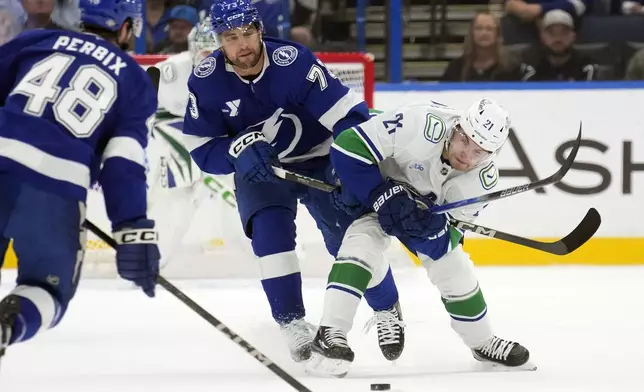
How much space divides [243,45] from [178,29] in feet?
7.23

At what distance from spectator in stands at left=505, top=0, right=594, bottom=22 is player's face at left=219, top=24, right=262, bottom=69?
7.91 ft

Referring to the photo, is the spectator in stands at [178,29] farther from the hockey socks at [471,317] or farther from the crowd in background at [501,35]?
the hockey socks at [471,317]

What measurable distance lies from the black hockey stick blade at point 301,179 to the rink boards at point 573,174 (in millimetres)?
1818

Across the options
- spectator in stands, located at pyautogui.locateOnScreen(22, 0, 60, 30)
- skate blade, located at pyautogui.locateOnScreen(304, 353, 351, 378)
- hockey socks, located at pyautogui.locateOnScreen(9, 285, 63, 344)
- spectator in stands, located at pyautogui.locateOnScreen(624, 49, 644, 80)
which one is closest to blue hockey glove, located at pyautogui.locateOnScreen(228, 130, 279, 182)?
skate blade, located at pyautogui.locateOnScreen(304, 353, 351, 378)

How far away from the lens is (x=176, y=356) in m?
3.44

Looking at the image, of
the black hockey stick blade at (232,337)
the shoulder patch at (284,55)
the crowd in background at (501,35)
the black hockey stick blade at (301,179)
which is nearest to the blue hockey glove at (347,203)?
the black hockey stick blade at (301,179)

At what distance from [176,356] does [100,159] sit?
105cm

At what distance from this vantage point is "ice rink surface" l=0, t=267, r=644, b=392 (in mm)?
3037

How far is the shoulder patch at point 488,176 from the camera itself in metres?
3.13

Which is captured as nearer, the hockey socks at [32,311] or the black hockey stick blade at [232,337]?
the hockey socks at [32,311]

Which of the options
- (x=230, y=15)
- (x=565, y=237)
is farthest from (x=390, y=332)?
(x=230, y=15)

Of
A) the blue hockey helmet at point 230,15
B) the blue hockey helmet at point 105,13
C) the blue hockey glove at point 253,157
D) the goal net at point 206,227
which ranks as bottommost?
the goal net at point 206,227

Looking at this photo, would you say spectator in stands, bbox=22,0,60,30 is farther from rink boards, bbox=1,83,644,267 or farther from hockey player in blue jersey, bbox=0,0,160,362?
hockey player in blue jersey, bbox=0,0,160,362

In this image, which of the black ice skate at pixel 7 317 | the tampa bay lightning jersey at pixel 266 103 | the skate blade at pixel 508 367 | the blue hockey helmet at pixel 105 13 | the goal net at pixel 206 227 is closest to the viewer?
the black ice skate at pixel 7 317
